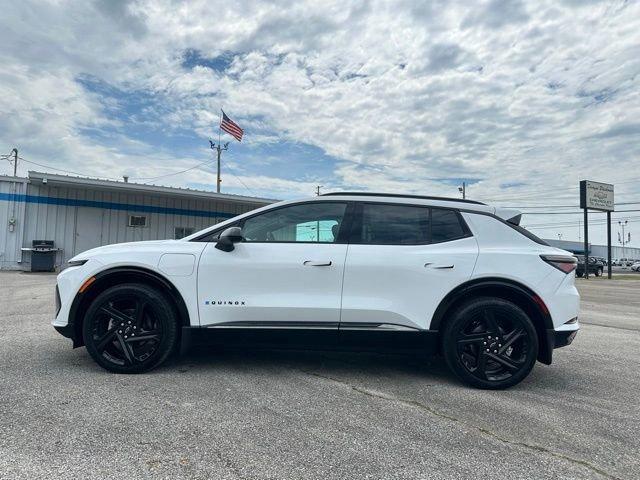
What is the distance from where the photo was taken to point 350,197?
4.30 metres

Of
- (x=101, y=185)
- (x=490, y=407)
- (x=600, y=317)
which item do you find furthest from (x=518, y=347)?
(x=101, y=185)

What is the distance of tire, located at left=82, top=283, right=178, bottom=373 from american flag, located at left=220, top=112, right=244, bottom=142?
82.8 feet

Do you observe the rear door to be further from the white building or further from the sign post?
the sign post

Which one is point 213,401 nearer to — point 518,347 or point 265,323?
point 265,323

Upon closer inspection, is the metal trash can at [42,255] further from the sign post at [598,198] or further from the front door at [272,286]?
the sign post at [598,198]

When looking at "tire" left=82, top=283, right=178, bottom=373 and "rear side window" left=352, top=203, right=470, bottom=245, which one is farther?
"rear side window" left=352, top=203, right=470, bottom=245

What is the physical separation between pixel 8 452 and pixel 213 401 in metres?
1.31

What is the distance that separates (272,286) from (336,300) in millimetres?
578

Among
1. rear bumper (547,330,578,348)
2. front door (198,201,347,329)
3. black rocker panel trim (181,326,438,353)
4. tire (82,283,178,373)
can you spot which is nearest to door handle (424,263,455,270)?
black rocker panel trim (181,326,438,353)

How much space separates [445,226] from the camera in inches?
165

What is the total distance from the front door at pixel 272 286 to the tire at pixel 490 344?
41.5 inches

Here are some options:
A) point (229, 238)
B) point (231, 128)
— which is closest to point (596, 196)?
point (231, 128)

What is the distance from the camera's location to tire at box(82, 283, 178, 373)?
4004 mm

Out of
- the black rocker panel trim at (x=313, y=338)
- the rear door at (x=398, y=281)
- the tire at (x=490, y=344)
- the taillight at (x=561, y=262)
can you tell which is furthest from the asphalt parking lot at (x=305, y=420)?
the taillight at (x=561, y=262)
